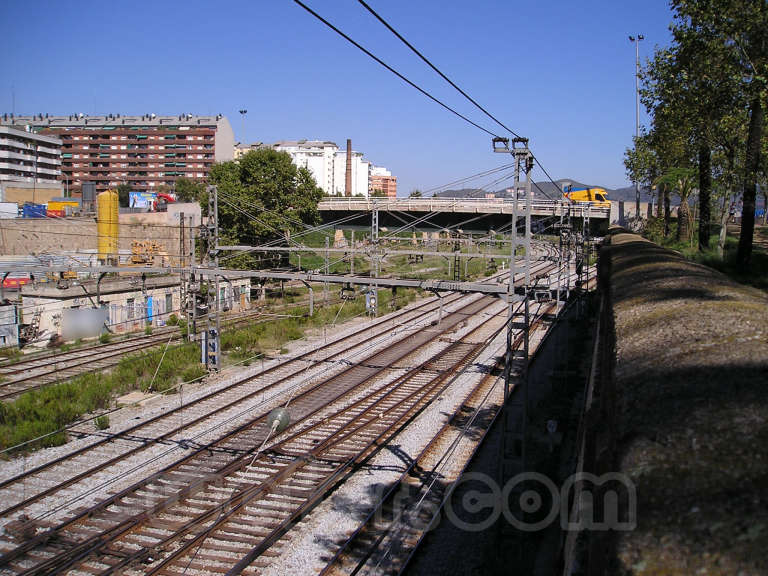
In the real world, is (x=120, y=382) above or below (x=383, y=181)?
below

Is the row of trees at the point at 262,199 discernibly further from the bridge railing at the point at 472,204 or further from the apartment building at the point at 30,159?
the apartment building at the point at 30,159

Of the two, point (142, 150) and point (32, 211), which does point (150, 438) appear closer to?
point (32, 211)

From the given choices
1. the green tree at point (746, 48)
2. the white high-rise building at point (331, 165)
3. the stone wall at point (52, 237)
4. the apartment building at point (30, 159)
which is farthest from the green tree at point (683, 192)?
the white high-rise building at point (331, 165)

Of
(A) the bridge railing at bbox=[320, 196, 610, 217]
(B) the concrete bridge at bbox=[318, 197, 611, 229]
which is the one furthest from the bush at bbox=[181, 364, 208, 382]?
(A) the bridge railing at bbox=[320, 196, 610, 217]

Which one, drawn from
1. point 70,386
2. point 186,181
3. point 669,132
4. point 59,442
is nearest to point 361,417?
point 59,442

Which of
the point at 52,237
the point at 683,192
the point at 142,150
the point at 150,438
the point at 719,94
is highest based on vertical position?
the point at 142,150

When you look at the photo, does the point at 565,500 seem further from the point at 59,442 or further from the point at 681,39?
the point at 681,39

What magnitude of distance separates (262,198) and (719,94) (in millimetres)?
20865

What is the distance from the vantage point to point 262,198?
2889 centimetres

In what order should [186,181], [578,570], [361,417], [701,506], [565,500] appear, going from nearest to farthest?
[701,506], [578,570], [565,500], [361,417], [186,181]

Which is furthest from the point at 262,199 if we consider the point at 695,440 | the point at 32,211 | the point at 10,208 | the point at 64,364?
the point at 695,440

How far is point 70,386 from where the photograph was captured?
13.4m

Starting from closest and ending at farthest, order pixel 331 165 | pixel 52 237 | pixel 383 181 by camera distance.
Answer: pixel 52 237 → pixel 331 165 → pixel 383 181

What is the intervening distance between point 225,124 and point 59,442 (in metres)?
76.6
